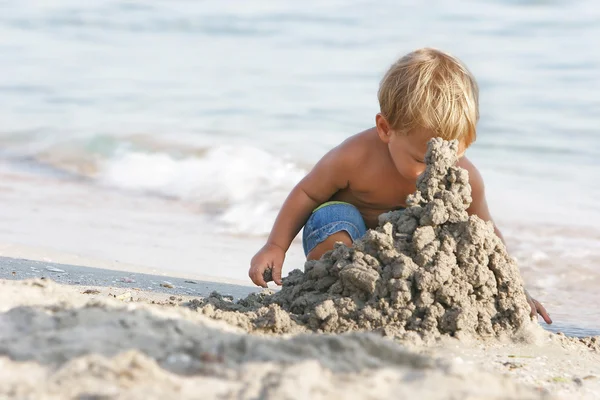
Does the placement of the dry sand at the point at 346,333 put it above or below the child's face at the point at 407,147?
below

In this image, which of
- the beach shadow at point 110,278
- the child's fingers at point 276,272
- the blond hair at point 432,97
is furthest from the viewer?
the beach shadow at point 110,278

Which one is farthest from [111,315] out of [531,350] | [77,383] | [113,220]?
[113,220]

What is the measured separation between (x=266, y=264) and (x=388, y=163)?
2.06 feet

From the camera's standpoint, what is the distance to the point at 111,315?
2.25 meters

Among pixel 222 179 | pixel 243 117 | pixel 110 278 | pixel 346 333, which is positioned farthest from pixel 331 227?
pixel 243 117

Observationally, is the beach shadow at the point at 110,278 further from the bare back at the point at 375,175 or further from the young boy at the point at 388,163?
the bare back at the point at 375,175

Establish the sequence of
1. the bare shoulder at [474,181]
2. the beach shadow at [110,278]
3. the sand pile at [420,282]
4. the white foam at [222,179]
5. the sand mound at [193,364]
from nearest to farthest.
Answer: the sand mound at [193,364], the sand pile at [420,282], the bare shoulder at [474,181], the beach shadow at [110,278], the white foam at [222,179]

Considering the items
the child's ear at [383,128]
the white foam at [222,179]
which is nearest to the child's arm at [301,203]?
the child's ear at [383,128]

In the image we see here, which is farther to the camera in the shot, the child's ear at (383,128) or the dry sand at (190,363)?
the child's ear at (383,128)

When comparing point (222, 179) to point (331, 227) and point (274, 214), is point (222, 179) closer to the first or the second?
point (274, 214)

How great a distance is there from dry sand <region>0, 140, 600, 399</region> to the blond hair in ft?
0.87

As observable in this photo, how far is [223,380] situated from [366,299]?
3.69 ft

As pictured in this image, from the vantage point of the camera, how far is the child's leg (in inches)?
136

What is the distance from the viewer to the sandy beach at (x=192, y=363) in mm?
1795
